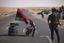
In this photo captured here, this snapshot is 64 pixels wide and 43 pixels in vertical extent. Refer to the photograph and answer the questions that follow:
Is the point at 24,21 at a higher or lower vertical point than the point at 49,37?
higher

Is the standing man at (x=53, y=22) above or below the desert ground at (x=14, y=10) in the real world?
below

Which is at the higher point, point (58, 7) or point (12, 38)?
point (58, 7)

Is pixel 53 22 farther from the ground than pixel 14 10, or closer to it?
closer to it

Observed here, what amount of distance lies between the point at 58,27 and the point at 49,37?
25 centimetres

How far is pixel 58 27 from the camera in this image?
3.90 metres

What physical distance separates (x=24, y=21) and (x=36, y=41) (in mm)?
441

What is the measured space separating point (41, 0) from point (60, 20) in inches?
20.7

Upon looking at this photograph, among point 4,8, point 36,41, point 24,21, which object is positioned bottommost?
point 36,41

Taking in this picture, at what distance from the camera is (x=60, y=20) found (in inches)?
154

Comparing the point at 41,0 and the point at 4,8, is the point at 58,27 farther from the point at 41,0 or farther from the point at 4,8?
the point at 4,8

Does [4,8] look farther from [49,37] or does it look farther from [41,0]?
[49,37]

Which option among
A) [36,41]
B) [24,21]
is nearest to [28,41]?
[36,41]

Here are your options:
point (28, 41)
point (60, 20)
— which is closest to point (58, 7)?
point (60, 20)

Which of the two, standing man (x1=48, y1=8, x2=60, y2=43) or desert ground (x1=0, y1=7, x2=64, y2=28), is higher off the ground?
desert ground (x1=0, y1=7, x2=64, y2=28)
